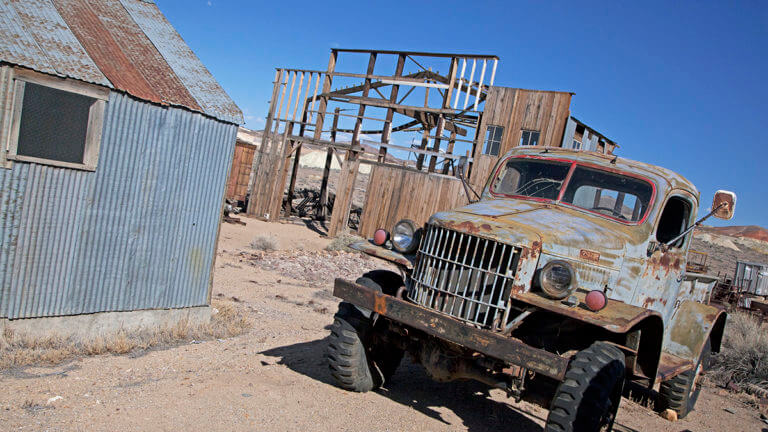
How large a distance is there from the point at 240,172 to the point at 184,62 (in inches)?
651

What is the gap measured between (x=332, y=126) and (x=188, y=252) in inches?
536

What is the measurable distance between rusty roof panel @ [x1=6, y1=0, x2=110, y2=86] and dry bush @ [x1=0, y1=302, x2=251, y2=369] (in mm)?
2735

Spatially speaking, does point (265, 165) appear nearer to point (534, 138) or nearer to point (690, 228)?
point (534, 138)

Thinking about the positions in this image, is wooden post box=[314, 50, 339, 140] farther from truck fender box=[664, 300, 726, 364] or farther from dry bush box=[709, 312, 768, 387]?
truck fender box=[664, 300, 726, 364]

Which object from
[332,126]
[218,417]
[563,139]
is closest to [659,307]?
[218,417]

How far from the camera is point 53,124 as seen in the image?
22.5 ft

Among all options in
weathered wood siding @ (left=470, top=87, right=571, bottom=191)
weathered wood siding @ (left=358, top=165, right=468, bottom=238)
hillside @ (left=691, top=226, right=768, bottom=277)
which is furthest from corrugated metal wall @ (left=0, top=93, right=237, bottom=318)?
hillside @ (left=691, top=226, right=768, bottom=277)

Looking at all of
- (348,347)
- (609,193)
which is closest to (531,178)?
(609,193)

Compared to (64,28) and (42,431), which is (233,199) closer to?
(64,28)

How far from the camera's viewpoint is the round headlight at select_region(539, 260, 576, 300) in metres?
4.43

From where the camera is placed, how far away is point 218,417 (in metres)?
4.70

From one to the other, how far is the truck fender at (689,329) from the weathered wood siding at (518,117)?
8711 mm

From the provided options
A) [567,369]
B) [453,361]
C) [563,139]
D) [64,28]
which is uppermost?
[563,139]

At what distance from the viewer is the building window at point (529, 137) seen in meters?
15.6
